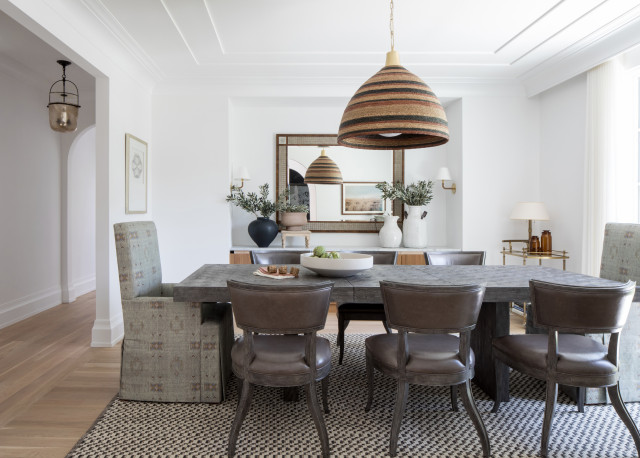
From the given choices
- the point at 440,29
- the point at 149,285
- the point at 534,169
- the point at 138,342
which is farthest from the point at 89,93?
the point at 534,169

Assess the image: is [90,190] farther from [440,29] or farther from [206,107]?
[440,29]

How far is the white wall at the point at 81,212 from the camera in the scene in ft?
17.1

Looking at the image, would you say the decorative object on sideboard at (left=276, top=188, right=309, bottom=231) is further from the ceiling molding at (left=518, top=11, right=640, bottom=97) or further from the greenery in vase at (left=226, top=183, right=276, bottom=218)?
the ceiling molding at (left=518, top=11, right=640, bottom=97)

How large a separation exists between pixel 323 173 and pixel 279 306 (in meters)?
3.06

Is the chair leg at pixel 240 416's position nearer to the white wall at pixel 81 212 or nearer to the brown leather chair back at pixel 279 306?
the brown leather chair back at pixel 279 306

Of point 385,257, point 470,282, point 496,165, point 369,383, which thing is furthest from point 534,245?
point 369,383

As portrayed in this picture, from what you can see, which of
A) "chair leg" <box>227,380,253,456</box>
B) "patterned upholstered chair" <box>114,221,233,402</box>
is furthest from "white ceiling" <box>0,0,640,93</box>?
"chair leg" <box>227,380,253,456</box>

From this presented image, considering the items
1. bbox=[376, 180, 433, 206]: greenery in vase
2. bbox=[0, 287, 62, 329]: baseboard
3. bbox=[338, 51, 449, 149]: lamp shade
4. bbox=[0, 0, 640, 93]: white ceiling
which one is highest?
bbox=[0, 0, 640, 93]: white ceiling

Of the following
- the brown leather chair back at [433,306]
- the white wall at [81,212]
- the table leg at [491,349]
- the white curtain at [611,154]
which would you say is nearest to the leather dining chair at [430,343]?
the brown leather chair back at [433,306]

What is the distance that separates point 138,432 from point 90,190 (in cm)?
479

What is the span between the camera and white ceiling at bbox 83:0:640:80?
3047mm

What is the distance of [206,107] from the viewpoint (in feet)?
15.4

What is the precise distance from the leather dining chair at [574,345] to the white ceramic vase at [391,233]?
273cm

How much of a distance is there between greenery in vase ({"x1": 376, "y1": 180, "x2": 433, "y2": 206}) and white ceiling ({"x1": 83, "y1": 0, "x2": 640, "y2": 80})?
4.32 ft
